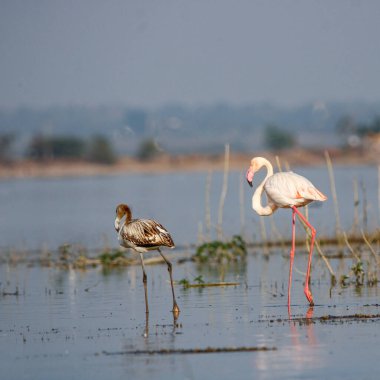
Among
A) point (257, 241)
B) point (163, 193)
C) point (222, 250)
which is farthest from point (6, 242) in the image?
point (163, 193)

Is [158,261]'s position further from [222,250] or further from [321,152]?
[321,152]

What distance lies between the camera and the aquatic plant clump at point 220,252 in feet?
67.8

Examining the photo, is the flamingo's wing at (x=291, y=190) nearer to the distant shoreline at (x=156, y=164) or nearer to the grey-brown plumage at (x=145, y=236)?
the grey-brown plumage at (x=145, y=236)

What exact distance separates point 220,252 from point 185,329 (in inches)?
316

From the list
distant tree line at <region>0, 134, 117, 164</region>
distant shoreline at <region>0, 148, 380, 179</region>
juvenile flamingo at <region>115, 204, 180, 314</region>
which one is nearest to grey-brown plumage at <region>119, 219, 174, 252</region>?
juvenile flamingo at <region>115, 204, 180, 314</region>

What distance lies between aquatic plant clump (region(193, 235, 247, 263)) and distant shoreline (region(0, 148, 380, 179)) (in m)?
83.2

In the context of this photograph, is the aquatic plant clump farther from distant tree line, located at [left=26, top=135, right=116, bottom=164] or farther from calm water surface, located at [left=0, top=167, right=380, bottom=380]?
distant tree line, located at [left=26, top=135, right=116, bottom=164]

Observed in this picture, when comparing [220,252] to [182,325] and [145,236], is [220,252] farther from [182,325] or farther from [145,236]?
[182,325]

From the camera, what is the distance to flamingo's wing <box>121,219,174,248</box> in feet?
49.7

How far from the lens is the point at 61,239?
29625mm

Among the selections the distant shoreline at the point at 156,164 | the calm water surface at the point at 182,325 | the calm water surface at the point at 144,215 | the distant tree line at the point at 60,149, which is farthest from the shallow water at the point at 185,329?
the distant tree line at the point at 60,149

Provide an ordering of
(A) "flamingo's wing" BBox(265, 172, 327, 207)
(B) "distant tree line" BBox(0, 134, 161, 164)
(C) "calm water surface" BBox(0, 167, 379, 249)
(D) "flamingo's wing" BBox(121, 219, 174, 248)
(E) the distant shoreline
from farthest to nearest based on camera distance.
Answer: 1. (B) "distant tree line" BBox(0, 134, 161, 164)
2. (E) the distant shoreline
3. (C) "calm water surface" BBox(0, 167, 379, 249)
4. (A) "flamingo's wing" BBox(265, 172, 327, 207)
5. (D) "flamingo's wing" BBox(121, 219, 174, 248)

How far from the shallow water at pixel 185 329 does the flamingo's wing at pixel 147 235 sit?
81cm

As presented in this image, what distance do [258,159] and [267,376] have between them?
6.92 meters
